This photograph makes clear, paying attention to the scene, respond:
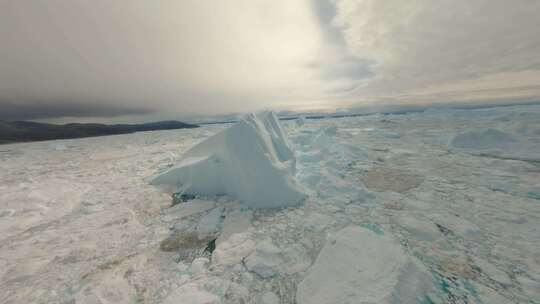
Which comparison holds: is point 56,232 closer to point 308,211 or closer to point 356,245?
point 308,211

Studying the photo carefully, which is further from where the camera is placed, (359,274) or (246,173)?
(246,173)

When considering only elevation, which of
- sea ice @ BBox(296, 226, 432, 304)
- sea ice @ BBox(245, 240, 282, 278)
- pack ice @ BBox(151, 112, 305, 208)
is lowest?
sea ice @ BBox(245, 240, 282, 278)

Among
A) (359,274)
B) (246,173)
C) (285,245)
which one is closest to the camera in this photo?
(359,274)

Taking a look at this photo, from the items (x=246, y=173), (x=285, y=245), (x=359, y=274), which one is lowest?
(x=285, y=245)

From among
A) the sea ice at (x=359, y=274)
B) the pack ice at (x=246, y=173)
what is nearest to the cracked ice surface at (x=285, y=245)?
the sea ice at (x=359, y=274)

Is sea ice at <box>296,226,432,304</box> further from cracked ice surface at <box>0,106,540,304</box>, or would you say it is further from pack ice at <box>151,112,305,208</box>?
pack ice at <box>151,112,305,208</box>

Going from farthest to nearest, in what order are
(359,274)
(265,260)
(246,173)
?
(246,173), (265,260), (359,274)

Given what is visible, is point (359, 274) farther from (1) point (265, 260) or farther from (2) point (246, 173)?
(2) point (246, 173)

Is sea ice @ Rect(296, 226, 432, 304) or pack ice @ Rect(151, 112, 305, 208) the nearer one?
sea ice @ Rect(296, 226, 432, 304)

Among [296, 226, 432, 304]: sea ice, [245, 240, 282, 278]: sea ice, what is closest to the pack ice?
[245, 240, 282, 278]: sea ice

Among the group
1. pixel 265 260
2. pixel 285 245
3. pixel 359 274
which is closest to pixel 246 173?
pixel 285 245

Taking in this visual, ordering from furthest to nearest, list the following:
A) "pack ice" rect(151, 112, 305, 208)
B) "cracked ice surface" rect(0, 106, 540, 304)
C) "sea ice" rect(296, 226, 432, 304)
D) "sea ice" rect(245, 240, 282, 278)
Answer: "pack ice" rect(151, 112, 305, 208) → "sea ice" rect(245, 240, 282, 278) → "cracked ice surface" rect(0, 106, 540, 304) → "sea ice" rect(296, 226, 432, 304)

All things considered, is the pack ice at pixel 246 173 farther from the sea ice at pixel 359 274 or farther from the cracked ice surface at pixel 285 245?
the sea ice at pixel 359 274

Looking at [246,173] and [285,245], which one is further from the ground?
[246,173]
